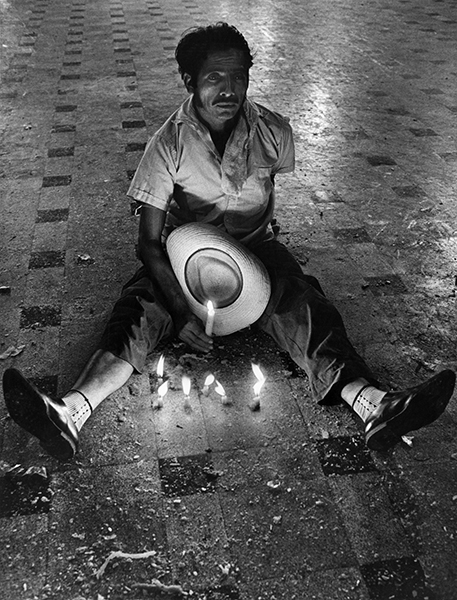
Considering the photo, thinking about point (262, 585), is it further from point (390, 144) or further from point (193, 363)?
point (390, 144)

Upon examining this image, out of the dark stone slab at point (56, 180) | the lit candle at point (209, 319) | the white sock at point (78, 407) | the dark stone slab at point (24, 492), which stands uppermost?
the lit candle at point (209, 319)

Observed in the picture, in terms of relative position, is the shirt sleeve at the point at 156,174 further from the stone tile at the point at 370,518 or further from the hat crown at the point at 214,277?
the stone tile at the point at 370,518

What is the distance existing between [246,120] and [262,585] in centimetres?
180

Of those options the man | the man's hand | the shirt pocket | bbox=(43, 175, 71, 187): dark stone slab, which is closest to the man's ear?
the man

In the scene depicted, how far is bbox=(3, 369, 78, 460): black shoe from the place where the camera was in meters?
2.00

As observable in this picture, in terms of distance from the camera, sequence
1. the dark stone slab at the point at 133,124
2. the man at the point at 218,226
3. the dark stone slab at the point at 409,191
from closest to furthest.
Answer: the man at the point at 218,226 → the dark stone slab at the point at 409,191 → the dark stone slab at the point at 133,124

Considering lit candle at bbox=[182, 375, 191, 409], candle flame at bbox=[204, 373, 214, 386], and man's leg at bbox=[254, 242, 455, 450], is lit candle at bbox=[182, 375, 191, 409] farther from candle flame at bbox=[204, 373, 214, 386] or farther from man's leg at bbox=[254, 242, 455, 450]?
man's leg at bbox=[254, 242, 455, 450]

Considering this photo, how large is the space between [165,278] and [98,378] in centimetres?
53

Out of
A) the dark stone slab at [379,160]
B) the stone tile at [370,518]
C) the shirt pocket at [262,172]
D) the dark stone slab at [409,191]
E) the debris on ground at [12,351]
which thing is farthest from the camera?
the dark stone slab at [379,160]

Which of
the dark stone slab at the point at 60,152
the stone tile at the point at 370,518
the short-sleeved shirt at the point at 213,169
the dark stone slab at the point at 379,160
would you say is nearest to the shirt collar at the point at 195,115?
the short-sleeved shirt at the point at 213,169

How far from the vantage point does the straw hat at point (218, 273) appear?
2.46 metres

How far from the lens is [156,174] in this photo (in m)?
2.59

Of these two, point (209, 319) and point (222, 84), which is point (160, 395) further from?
point (222, 84)

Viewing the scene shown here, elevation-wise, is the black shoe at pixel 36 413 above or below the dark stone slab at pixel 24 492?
above
